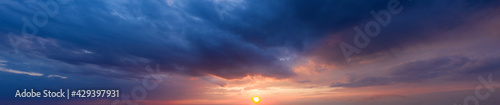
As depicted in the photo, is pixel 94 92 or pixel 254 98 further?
pixel 94 92

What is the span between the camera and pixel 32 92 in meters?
36.8

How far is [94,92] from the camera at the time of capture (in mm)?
38219

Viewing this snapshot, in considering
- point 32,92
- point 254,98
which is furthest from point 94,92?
point 254,98

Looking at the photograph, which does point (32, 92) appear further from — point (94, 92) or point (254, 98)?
point (254, 98)

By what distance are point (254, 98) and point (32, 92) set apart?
170ft

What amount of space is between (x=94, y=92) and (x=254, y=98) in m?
42.6

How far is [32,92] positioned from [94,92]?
1188 centimetres

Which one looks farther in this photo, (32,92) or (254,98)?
(32,92)

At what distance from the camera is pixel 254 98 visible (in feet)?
44.5
